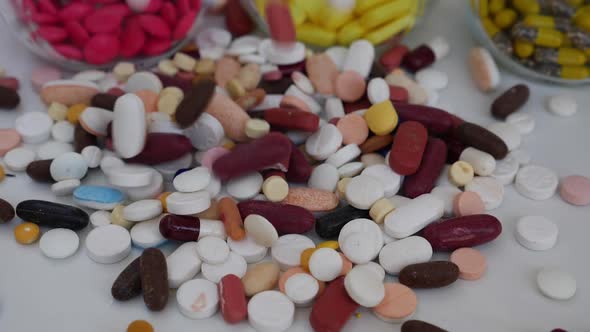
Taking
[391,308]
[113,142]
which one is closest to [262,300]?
[391,308]

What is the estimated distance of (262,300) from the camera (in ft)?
2.00

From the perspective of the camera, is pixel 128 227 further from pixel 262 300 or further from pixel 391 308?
pixel 391 308

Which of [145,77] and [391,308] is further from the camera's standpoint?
[145,77]

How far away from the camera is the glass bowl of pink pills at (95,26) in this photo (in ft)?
2.85

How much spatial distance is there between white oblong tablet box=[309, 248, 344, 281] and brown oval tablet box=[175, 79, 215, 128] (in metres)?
0.20

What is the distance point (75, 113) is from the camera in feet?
2.68

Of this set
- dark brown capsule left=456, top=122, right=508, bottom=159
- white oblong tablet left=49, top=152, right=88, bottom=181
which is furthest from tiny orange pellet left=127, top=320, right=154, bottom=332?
dark brown capsule left=456, top=122, right=508, bottom=159

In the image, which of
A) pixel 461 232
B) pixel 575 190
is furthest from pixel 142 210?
pixel 575 190

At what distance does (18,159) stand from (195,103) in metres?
0.25

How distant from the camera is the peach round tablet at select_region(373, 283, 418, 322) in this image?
1.97 ft

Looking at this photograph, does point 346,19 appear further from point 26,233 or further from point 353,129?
point 26,233

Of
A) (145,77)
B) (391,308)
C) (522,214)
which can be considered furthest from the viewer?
(145,77)

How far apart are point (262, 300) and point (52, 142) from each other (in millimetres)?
365

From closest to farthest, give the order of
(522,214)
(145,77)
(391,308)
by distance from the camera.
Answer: (391,308) < (522,214) < (145,77)
